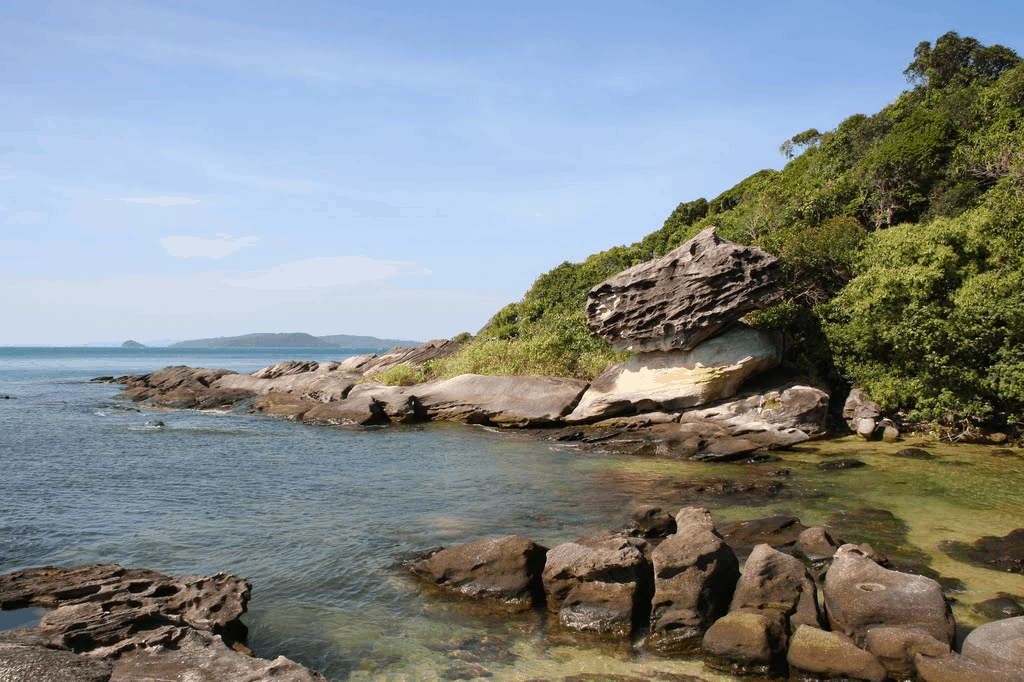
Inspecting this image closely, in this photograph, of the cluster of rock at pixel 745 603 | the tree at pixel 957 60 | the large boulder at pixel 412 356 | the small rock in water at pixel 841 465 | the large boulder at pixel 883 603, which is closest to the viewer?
the cluster of rock at pixel 745 603

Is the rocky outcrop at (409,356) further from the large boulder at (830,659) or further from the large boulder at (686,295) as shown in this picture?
the large boulder at (830,659)

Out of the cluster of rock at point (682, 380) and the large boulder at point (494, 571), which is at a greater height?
the cluster of rock at point (682, 380)

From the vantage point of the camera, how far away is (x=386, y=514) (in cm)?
1563

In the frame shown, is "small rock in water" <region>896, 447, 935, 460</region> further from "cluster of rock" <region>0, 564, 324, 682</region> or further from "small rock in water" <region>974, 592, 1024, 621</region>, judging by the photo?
"cluster of rock" <region>0, 564, 324, 682</region>

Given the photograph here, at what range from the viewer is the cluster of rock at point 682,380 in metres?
22.9

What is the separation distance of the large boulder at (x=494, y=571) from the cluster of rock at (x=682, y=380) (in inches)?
453

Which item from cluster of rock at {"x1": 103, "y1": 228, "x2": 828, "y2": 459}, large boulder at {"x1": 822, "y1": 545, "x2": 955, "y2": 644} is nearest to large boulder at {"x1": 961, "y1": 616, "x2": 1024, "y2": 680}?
large boulder at {"x1": 822, "y1": 545, "x2": 955, "y2": 644}

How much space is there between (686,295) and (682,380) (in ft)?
9.97

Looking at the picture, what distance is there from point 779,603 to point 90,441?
88.2ft

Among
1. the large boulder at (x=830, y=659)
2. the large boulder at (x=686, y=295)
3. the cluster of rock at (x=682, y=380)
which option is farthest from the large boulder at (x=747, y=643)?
the large boulder at (x=686, y=295)

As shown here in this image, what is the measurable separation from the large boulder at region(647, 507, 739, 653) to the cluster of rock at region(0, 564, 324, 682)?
4.54 metres

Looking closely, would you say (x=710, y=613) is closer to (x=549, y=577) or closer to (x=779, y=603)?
(x=779, y=603)

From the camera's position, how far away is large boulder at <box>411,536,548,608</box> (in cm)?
1048

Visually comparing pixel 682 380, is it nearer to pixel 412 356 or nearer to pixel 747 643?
pixel 747 643
